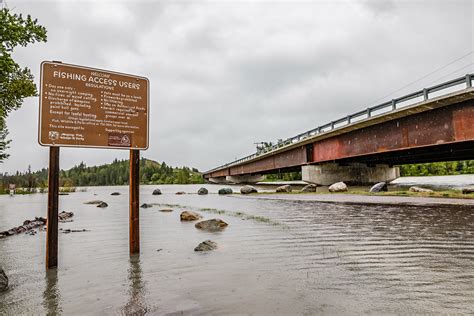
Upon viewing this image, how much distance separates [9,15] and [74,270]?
7844 millimetres

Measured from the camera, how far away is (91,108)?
5906 millimetres

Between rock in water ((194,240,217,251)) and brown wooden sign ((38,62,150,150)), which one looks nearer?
brown wooden sign ((38,62,150,150))

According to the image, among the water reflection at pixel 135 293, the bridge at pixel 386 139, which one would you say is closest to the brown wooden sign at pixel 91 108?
the water reflection at pixel 135 293

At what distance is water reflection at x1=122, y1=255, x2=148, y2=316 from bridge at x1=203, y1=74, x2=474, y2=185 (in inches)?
785

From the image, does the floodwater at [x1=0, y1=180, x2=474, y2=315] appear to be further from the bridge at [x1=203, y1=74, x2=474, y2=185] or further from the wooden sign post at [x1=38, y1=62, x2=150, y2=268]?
the bridge at [x1=203, y1=74, x2=474, y2=185]

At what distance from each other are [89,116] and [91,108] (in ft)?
→ 0.58

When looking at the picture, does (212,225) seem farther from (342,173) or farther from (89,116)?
(342,173)

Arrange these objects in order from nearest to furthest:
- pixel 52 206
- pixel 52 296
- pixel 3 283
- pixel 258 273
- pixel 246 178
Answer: pixel 52 296 < pixel 3 283 < pixel 258 273 < pixel 52 206 < pixel 246 178

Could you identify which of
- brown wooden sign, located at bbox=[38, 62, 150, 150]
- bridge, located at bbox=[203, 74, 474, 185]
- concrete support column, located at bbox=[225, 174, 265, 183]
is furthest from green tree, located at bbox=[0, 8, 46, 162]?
concrete support column, located at bbox=[225, 174, 265, 183]

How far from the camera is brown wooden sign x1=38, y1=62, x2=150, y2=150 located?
5484 millimetres

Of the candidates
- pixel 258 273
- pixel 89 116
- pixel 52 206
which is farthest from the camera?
pixel 89 116

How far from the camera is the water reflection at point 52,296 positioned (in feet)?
12.0

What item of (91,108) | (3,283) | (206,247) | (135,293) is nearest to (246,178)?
(206,247)

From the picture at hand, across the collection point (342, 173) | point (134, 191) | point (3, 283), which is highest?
point (342, 173)
